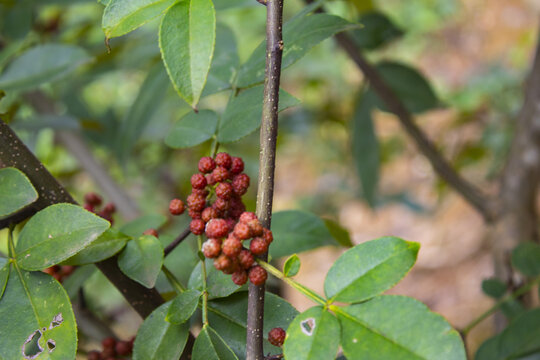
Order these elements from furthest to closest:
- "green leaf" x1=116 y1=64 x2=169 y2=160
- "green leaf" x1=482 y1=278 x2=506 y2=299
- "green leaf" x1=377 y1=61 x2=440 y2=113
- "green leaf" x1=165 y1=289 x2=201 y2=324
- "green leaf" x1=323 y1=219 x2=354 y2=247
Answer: "green leaf" x1=377 y1=61 x2=440 y2=113
"green leaf" x1=116 y1=64 x2=169 y2=160
"green leaf" x1=482 y1=278 x2=506 y2=299
"green leaf" x1=323 y1=219 x2=354 y2=247
"green leaf" x1=165 y1=289 x2=201 y2=324

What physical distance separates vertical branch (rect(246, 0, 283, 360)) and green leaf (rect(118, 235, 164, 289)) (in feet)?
0.36

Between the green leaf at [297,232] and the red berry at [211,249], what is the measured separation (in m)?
0.24

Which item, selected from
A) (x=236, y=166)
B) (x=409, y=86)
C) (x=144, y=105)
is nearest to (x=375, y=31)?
(x=409, y=86)

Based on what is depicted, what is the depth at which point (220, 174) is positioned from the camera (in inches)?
18.5

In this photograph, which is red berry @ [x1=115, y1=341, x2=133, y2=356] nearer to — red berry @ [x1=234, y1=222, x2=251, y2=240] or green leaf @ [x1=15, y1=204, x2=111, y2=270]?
green leaf @ [x1=15, y1=204, x2=111, y2=270]

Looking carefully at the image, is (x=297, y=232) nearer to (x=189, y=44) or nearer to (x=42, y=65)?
(x=189, y=44)

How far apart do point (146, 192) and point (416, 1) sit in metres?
2.25

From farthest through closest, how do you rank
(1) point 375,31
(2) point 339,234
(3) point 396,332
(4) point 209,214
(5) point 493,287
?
(1) point 375,31, (5) point 493,287, (2) point 339,234, (4) point 209,214, (3) point 396,332

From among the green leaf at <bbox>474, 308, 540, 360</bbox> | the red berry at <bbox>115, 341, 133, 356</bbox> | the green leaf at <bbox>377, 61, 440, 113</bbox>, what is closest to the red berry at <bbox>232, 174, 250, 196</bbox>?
the red berry at <bbox>115, 341, 133, 356</bbox>

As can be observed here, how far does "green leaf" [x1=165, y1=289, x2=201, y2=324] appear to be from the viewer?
1.44 ft

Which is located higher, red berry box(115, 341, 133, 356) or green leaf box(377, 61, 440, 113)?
green leaf box(377, 61, 440, 113)

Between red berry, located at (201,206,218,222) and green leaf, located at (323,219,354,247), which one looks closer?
red berry, located at (201,206,218,222)

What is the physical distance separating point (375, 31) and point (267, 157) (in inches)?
33.2

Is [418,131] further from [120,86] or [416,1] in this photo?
[416,1]
